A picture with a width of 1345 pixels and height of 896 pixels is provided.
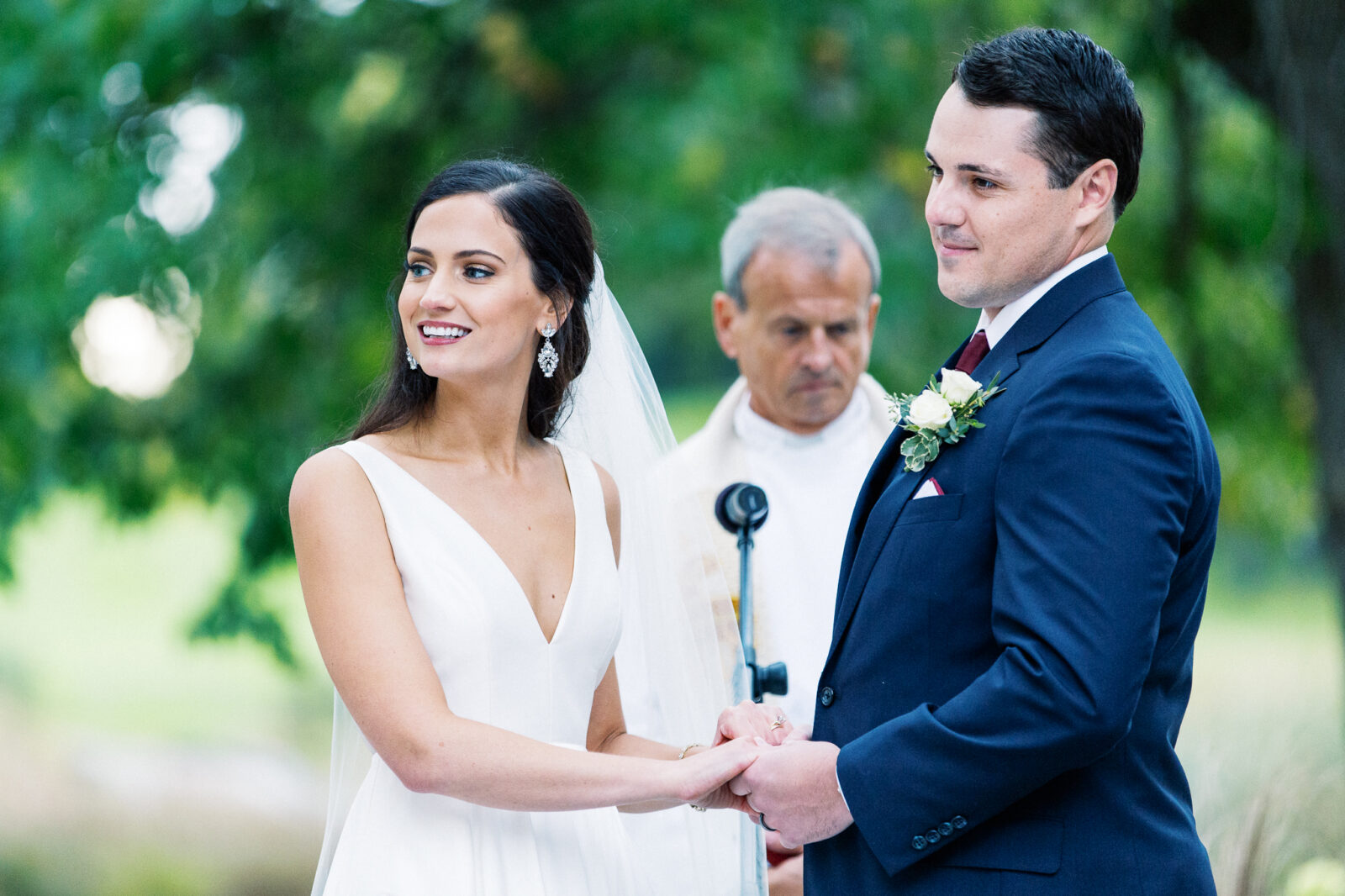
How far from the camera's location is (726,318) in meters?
4.05

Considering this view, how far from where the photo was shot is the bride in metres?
2.46

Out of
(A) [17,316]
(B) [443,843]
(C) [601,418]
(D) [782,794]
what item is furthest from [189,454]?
(D) [782,794]

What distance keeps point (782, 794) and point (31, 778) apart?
8.66 m

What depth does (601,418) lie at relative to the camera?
3.19 metres

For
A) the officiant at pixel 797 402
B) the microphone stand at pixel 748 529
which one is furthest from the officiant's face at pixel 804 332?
the microphone stand at pixel 748 529

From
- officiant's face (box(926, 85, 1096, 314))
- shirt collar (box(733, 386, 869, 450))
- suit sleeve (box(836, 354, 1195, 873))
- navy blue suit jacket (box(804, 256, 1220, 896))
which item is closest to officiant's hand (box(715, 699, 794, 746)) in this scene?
navy blue suit jacket (box(804, 256, 1220, 896))

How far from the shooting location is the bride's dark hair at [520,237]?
2.82 meters

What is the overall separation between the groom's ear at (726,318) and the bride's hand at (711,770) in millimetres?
1631

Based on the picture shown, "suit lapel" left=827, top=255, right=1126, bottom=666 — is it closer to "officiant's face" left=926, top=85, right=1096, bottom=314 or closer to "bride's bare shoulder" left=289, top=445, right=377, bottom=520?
"officiant's face" left=926, top=85, right=1096, bottom=314

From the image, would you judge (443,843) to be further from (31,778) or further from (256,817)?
(31,778)

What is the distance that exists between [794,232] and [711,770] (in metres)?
1.87

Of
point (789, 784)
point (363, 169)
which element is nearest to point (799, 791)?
point (789, 784)

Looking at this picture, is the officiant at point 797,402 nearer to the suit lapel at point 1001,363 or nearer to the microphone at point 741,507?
the microphone at point 741,507

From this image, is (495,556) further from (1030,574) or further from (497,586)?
(1030,574)
